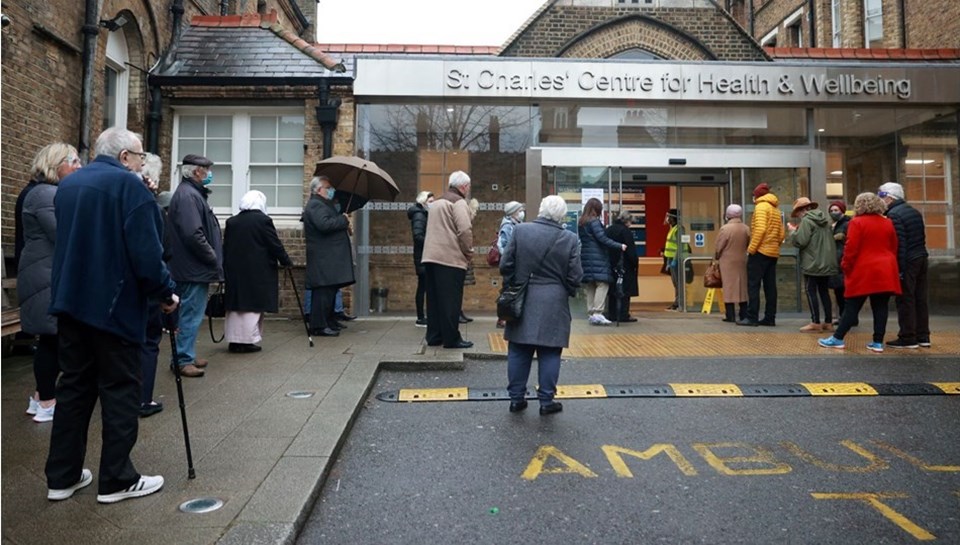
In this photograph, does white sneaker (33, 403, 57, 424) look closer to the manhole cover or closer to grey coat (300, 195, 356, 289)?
the manhole cover

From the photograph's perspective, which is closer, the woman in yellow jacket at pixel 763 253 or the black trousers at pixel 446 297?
the black trousers at pixel 446 297

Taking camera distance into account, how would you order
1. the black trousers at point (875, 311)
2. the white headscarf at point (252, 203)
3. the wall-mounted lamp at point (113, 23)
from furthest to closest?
the wall-mounted lamp at point (113, 23), the black trousers at point (875, 311), the white headscarf at point (252, 203)

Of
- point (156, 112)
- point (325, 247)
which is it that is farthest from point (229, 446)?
point (156, 112)

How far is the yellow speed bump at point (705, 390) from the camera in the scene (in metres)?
5.70

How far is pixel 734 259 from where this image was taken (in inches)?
390

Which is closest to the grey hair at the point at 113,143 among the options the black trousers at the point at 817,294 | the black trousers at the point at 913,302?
the black trousers at the point at 913,302

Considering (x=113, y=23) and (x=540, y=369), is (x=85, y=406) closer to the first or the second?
(x=540, y=369)

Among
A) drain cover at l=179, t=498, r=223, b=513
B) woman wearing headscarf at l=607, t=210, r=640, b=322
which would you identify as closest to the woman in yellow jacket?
woman wearing headscarf at l=607, t=210, r=640, b=322

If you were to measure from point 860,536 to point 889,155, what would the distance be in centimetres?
1115

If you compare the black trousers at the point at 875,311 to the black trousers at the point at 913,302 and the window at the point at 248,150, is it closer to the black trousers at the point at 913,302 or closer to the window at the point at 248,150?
the black trousers at the point at 913,302

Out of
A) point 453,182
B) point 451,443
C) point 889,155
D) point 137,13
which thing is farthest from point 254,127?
point 889,155

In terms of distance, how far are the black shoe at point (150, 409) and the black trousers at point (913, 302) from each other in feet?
25.3

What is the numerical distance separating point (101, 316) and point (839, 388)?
Answer: 577cm

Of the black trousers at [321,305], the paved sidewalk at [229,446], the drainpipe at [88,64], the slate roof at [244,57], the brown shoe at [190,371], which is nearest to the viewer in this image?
the paved sidewalk at [229,446]
